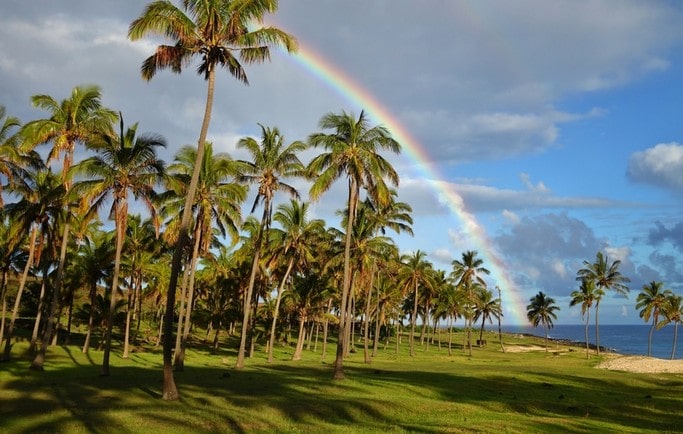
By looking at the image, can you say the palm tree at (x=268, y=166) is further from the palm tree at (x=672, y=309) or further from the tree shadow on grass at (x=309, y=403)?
the palm tree at (x=672, y=309)

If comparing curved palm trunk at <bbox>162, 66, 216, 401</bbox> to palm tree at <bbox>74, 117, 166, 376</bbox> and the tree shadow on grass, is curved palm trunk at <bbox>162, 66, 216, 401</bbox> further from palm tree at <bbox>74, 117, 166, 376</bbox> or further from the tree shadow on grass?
palm tree at <bbox>74, 117, 166, 376</bbox>

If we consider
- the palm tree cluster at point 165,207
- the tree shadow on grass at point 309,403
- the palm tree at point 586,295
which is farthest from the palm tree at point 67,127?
the palm tree at point 586,295

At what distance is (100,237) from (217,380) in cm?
3510

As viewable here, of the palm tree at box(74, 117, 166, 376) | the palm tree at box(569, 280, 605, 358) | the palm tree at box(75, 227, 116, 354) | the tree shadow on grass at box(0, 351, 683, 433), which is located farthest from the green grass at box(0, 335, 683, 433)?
the palm tree at box(569, 280, 605, 358)

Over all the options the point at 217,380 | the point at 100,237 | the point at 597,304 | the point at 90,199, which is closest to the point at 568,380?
the point at 217,380

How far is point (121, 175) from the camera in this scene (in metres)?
30.2

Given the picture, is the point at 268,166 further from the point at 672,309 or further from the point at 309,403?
the point at 672,309

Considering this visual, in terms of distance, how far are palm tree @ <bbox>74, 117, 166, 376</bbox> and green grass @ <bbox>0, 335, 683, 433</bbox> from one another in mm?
Result: 7555

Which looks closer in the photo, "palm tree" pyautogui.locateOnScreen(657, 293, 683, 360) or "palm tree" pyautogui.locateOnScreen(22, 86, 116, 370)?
"palm tree" pyautogui.locateOnScreen(22, 86, 116, 370)

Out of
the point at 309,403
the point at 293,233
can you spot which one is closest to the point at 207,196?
the point at 293,233

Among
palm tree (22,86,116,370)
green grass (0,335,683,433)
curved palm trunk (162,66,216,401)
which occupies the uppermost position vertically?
palm tree (22,86,116,370)

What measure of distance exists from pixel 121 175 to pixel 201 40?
1181cm

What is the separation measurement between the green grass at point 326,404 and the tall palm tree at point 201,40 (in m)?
3.35

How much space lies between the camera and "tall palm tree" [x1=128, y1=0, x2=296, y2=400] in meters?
21.3
